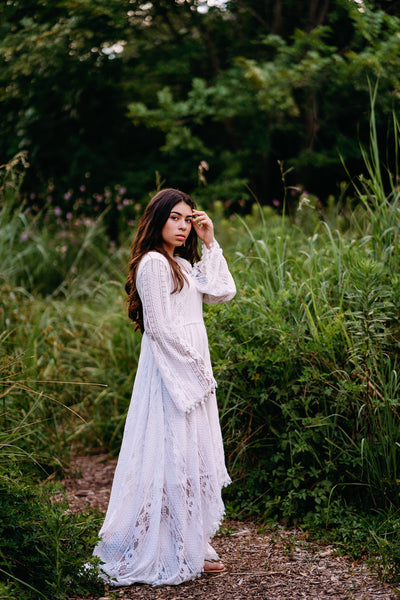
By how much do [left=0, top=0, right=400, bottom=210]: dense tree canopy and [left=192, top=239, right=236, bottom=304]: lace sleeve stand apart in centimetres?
499

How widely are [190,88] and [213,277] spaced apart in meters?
8.08

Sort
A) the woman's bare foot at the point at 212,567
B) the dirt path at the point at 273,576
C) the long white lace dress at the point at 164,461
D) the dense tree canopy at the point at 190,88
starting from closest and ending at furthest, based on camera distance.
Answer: the dirt path at the point at 273,576 → the long white lace dress at the point at 164,461 → the woman's bare foot at the point at 212,567 → the dense tree canopy at the point at 190,88

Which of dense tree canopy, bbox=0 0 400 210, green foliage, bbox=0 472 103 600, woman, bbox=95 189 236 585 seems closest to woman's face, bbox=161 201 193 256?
woman, bbox=95 189 236 585

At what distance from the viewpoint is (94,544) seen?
10.3 feet

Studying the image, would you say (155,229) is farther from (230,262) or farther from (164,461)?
(230,262)

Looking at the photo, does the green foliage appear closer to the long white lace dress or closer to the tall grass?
the tall grass

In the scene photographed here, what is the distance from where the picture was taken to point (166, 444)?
2.98 metres

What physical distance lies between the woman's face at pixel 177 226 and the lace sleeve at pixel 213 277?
189mm

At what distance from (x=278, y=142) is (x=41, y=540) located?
881cm

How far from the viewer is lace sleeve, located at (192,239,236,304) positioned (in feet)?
10.6

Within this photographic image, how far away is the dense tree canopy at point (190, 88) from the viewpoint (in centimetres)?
820

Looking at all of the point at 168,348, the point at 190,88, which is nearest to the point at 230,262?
the point at 168,348

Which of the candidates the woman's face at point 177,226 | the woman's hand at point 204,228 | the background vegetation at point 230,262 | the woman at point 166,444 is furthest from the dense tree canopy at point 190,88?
the woman at point 166,444

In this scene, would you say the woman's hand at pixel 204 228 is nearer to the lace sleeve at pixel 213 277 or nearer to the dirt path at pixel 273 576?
the lace sleeve at pixel 213 277
